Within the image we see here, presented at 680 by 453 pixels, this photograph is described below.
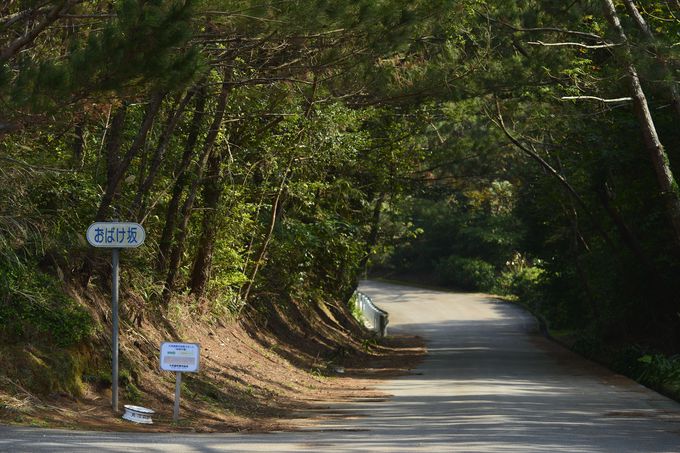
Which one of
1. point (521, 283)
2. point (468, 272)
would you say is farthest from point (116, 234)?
point (468, 272)

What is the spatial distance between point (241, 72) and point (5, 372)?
7905mm

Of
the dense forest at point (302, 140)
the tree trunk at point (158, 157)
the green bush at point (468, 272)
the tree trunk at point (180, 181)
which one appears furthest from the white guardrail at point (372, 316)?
the tree trunk at point (158, 157)

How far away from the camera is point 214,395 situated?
18.3 metres

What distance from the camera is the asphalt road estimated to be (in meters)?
12.0

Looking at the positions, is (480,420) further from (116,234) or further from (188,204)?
(188,204)

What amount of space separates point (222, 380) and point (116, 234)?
629 centimetres

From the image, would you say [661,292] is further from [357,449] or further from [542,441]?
[357,449]

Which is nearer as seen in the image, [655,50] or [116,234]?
[116,234]

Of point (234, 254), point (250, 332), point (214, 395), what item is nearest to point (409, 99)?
point (234, 254)

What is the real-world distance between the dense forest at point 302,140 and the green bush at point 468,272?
33323 millimetres

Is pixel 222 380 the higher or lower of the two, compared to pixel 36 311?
lower

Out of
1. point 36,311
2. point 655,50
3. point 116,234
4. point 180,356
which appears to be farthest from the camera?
point 655,50

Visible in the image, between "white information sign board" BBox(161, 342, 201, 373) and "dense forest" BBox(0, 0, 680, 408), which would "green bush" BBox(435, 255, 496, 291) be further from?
"white information sign board" BBox(161, 342, 201, 373)

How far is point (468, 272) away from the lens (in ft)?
236
